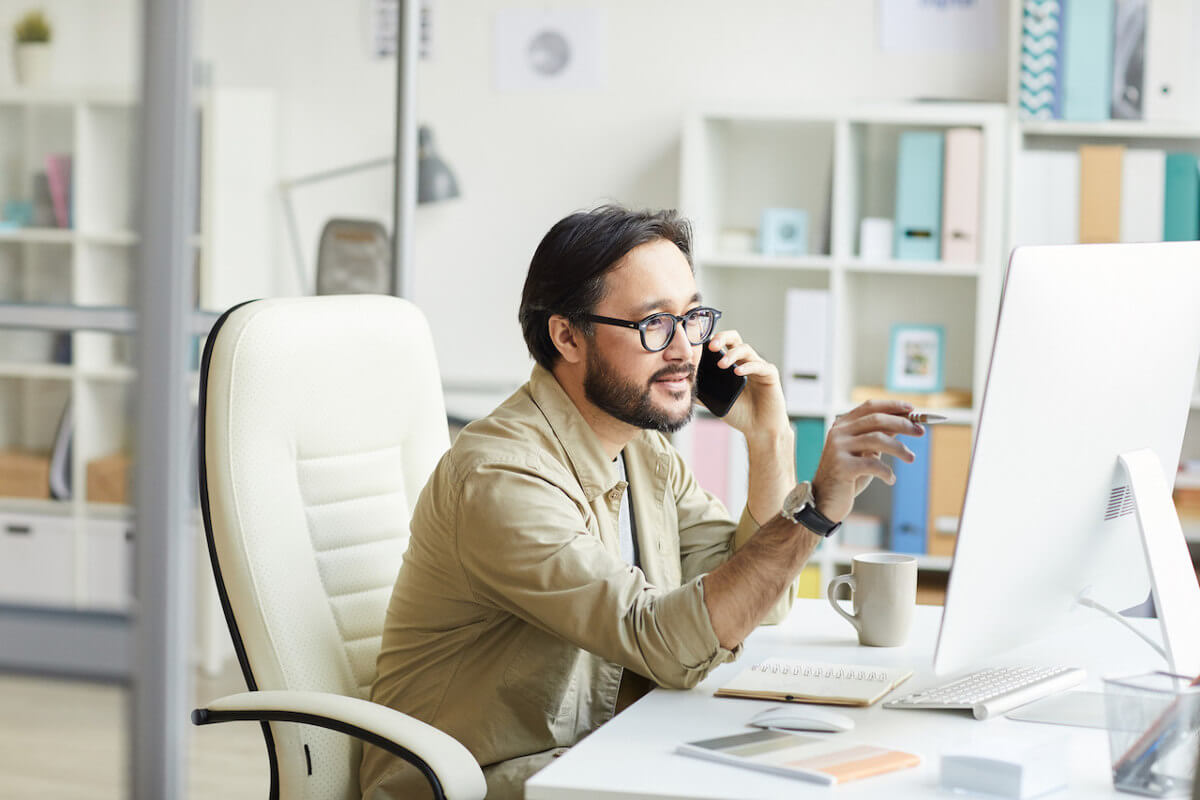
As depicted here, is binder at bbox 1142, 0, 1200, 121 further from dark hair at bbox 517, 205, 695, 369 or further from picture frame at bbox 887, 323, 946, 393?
dark hair at bbox 517, 205, 695, 369

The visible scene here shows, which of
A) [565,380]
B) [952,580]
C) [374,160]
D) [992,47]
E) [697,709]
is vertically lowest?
[697,709]

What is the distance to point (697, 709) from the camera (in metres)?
1.38

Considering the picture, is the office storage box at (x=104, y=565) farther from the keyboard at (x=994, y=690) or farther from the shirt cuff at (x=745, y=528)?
the keyboard at (x=994, y=690)

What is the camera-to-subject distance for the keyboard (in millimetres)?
1361

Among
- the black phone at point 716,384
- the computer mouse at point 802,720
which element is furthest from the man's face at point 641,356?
the computer mouse at point 802,720

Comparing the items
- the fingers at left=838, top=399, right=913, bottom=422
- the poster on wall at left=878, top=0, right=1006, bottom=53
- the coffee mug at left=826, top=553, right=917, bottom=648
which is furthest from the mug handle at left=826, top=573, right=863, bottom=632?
the poster on wall at left=878, top=0, right=1006, bottom=53

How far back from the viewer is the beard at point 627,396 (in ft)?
5.41

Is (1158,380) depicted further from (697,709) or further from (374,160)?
(374,160)

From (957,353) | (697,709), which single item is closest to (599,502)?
(697,709)

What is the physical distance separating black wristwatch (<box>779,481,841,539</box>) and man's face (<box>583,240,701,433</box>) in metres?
0.30

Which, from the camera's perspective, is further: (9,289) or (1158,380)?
(9,289)

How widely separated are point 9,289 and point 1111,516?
7.96 feet

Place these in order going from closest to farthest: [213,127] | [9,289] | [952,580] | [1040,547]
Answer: [952,580], [1040,547], [9,289], [213,127]

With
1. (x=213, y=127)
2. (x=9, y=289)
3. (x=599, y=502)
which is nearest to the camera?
(x=599, y=502)
